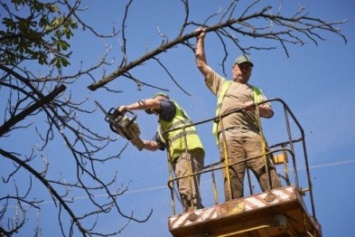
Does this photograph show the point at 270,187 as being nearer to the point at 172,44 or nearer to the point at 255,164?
the point at 255,164

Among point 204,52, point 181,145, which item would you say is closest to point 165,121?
point 181,145

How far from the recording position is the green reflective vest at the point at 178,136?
22.9 feet

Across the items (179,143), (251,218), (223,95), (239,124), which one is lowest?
(251,218)

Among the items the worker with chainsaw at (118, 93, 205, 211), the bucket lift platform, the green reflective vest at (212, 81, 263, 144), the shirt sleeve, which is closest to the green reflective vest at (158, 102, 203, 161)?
the worker with chainsaw at (118, 93, 205, 211)

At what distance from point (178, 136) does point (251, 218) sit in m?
1.58

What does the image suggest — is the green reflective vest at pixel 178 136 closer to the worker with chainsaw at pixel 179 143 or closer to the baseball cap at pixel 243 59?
the worker with chainsaw at pixel 179 143

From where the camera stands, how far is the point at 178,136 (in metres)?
7.04

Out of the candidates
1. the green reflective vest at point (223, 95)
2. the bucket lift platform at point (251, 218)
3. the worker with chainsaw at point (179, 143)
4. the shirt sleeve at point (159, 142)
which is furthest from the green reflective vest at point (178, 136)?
the bucket lift platform at point (251, 218)

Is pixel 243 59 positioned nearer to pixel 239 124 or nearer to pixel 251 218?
pixel 239 124

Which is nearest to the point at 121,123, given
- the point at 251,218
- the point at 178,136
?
the point at 178,136

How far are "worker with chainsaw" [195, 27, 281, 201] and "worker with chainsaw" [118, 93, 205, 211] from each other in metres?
0.38

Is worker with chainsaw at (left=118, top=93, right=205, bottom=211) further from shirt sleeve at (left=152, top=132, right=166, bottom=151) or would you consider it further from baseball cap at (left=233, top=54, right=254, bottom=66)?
baseball cap at (left=233, top=54, right=254, bottom=66)

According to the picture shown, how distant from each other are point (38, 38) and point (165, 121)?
6.84 ft

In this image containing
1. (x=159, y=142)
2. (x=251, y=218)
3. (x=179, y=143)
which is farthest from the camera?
(x=159, y=142)
